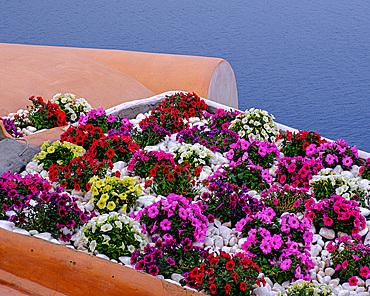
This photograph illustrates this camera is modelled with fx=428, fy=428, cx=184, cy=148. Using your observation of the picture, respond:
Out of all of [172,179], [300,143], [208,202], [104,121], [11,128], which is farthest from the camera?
[11,128]

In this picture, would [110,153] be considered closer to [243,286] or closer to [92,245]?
[92,245]

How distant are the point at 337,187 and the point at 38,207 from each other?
5.83ft

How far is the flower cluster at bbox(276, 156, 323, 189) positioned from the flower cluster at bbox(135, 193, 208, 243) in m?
0.80

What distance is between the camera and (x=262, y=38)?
1007 cm

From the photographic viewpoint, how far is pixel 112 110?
11.6 feet

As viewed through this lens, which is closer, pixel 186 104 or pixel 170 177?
pixel 170 177

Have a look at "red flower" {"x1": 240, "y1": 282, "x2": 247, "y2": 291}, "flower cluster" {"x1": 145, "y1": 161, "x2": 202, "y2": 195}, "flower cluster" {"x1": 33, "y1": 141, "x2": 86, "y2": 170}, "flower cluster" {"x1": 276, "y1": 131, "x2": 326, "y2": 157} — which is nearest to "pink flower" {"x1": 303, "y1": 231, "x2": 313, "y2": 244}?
"red flower" {"x1": 240, "y1": 282, "x2": 247, "y2": 291}

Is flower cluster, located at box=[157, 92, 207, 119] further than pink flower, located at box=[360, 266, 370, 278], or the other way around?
flower cluster, located at box=[157, 92, 207, 119]

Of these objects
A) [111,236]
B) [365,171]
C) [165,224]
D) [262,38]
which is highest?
[262,38]

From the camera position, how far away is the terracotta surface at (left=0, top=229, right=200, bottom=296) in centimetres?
181

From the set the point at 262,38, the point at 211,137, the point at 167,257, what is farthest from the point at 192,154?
the point at 262,38

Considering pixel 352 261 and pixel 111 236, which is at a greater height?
pixel 352 261

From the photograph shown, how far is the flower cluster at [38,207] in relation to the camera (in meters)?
2.19

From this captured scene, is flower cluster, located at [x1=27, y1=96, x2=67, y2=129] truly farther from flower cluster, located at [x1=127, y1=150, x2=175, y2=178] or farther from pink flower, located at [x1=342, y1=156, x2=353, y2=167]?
pink flower, located at [x1=342, y1=156, x2=353, y2=167]
